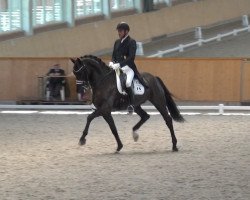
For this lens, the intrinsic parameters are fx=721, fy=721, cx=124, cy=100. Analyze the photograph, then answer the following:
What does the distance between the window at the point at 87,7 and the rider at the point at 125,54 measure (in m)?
17.1

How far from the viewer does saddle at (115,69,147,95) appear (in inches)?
467

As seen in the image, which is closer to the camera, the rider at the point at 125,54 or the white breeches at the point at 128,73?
the rider at the point at 125,54

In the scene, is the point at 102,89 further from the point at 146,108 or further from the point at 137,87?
the point at 146,108

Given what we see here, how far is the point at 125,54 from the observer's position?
11.9 meters

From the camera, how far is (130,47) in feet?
38.6

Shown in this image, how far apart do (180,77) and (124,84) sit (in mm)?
7774

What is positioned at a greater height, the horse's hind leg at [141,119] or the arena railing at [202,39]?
the arena railing at [202,39]

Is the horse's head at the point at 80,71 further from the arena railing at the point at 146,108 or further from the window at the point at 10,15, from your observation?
the window at the point at 10,15

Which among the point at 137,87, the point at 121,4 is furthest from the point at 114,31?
the point at 137,87

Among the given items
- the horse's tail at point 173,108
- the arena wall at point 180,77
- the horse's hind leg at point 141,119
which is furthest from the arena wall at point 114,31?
the horse's tail at point 173,108

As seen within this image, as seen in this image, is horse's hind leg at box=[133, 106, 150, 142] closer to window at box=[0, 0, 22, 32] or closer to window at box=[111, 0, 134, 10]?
window at box=[0, 0, 22, 32]

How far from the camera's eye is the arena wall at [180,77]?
19.4 metres

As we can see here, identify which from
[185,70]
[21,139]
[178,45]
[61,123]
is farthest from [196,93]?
[178,45]

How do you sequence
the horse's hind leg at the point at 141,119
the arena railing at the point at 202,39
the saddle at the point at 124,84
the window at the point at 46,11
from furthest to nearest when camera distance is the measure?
the arena railing at the point at 202,39
the window at the point at 46,11
the horse's hind leg at the point at 141,119
the saddle at the point at 124,84
